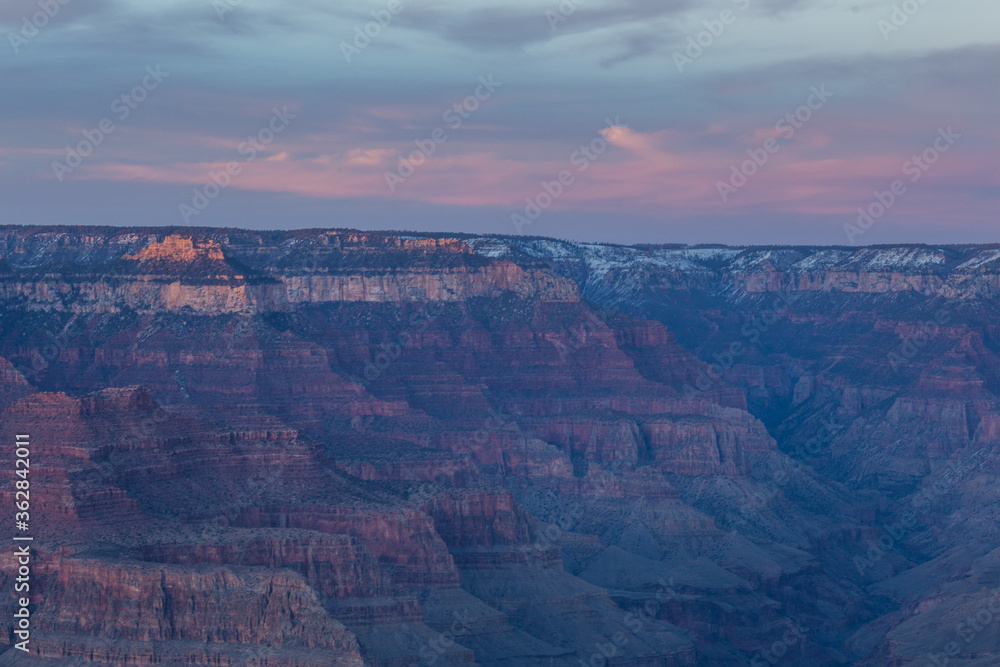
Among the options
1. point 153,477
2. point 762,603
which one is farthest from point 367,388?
point 153,477

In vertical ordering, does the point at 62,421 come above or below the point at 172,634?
above

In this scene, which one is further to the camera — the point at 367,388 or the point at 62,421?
the point at 367,388

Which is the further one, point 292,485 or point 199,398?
point 199,398

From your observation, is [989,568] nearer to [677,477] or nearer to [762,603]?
[762,603]

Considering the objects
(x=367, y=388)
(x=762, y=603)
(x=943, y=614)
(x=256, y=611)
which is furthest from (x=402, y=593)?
(x=367, y=388)

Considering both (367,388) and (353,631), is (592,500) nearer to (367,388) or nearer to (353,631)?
(367,388)

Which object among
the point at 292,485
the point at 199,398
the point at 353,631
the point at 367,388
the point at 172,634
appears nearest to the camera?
the point at 172,634

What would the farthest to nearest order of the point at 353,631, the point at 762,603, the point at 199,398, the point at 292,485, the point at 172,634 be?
the point at 199,398 → the point at 762,603 → the point at 292,485 → the point at 353,631 → the point at 172,634

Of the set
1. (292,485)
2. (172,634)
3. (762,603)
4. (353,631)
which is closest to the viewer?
(172,634)

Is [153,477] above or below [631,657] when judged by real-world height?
above
